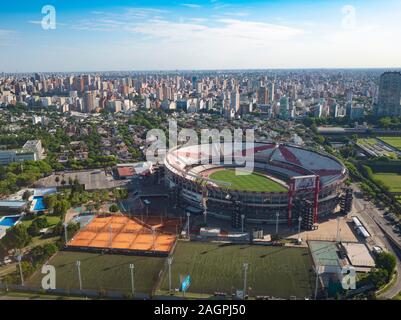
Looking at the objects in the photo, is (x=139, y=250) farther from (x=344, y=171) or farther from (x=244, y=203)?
(x=344, y=171)

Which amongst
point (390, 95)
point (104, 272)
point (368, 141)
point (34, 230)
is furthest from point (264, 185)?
point (390, 95)

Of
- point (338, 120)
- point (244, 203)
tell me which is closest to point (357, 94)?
A: point (338, 120)

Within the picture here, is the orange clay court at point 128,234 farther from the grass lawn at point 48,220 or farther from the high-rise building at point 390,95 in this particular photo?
the high-rise building at point 390,95

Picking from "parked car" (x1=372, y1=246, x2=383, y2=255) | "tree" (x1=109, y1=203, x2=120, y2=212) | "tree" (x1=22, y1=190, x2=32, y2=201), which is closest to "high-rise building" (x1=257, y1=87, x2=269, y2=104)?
"tree" (x1=109, y1=203, x2=120, y2=212)

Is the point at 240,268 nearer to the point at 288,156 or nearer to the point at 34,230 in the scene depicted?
the point at 34,230

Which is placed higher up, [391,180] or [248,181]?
[248,181]
